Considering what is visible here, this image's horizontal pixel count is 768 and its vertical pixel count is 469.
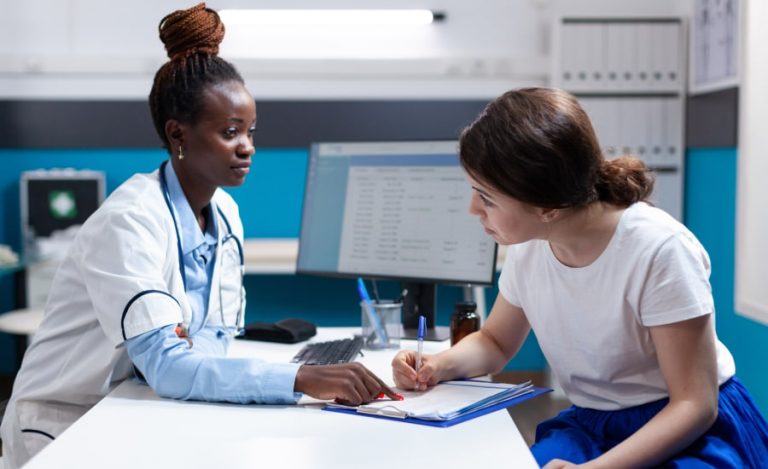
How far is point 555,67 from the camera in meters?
4.03

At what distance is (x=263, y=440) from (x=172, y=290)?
45cm

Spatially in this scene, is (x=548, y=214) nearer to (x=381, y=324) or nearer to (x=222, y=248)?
(x=381, y=324)

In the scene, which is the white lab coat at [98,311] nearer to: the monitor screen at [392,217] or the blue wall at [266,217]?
the monitor screen at [392,217]

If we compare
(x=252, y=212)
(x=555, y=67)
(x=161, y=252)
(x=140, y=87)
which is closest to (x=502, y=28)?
(x=555, y=67)

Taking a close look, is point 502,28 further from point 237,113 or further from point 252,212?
point 237,113

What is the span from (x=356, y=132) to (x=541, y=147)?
294 cm

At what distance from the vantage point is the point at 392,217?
205 cm

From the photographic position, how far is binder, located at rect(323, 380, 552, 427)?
1268 millimetres

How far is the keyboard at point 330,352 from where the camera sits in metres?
1.65


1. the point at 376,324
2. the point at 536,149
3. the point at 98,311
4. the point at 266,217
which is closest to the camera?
the point at 536,149

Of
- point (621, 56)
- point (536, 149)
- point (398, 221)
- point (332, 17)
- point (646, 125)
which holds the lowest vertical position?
point (398, 221)

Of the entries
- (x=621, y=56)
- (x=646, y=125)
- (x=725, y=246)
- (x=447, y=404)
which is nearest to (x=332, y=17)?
(x=621, y=56)

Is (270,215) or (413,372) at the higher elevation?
(270,215)

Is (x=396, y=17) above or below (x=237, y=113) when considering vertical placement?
above
